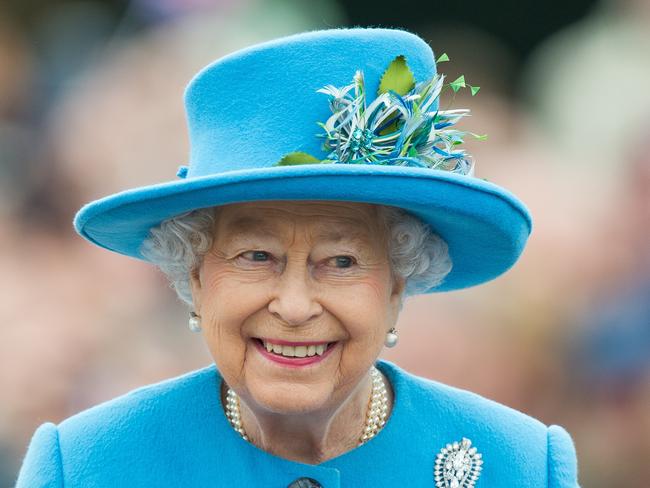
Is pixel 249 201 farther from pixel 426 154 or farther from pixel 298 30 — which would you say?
pixel 298 30

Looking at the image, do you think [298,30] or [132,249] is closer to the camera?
[132,249]

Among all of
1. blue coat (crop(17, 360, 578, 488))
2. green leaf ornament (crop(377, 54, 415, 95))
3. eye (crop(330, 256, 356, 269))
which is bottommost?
blue coat (crop(17, 360, 578, 488))

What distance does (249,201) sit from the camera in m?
2.77

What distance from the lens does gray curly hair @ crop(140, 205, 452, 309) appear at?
293 cm

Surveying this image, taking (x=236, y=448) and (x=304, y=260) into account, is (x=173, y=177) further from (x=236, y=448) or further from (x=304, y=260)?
(x=304, y=260)

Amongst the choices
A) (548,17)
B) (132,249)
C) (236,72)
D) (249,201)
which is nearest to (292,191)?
(249,201)

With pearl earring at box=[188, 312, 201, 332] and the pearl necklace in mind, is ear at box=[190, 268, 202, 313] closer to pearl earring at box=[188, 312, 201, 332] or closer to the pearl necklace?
pearl earring at box=[188, 312, 201, 332]

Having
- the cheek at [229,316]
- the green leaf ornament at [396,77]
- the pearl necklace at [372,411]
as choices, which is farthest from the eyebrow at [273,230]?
the pearl necklace at [372,411]

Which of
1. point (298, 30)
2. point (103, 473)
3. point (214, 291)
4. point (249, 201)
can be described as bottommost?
point (103, 473)

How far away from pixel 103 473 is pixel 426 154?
45.4 inches

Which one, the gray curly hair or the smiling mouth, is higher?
the gray curly hair

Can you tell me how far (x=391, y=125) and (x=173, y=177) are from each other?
8.57ft

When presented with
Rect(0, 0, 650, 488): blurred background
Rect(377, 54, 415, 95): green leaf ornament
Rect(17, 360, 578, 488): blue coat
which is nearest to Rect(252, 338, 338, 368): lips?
Rect(17, 360, 578, 488): blue coat

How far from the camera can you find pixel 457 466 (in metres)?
3.12
